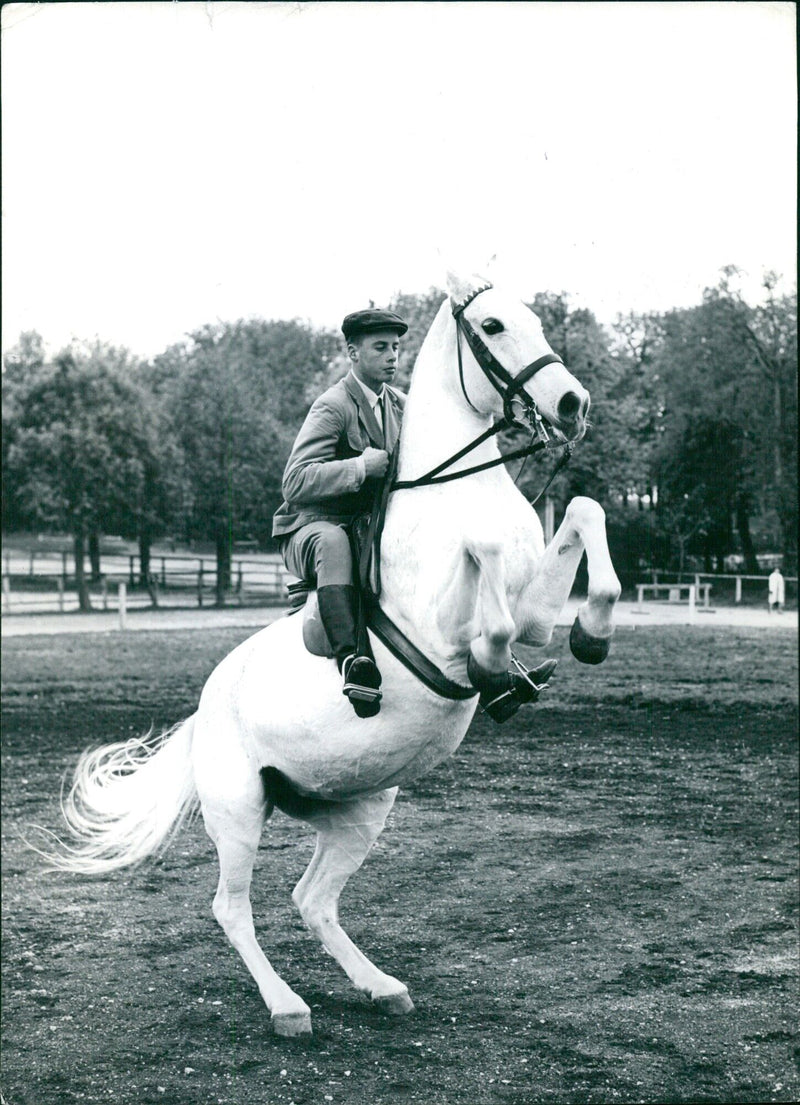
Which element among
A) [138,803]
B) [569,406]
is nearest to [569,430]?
[569,406]

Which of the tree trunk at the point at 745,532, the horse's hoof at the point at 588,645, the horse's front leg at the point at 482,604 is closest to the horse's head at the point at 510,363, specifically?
the horse's front leg at the point at 482,604

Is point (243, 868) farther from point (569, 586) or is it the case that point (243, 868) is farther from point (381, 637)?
point (569, 586)

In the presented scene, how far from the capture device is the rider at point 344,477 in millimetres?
2955

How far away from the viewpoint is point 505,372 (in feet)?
9.00

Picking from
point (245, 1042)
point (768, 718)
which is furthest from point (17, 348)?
point (245, 1042)

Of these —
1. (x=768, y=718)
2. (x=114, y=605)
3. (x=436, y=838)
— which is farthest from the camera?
(x=114, y=605)

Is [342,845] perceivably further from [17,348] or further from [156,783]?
[17,348]

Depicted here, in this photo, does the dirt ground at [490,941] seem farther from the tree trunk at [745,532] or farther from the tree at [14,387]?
the tree at [14,387]

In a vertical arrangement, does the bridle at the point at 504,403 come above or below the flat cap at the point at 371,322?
below

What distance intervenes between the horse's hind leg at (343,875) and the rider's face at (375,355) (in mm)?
1236

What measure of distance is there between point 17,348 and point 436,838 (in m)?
8.53

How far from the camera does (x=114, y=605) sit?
18328 mm

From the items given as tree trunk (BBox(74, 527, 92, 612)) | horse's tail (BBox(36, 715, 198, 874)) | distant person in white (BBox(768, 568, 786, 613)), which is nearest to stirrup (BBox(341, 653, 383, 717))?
horse's tail (BBox(36, 715, 198, 874))

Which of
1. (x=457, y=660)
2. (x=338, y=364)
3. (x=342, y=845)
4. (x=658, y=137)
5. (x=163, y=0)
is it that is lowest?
(x=342, y=845)
